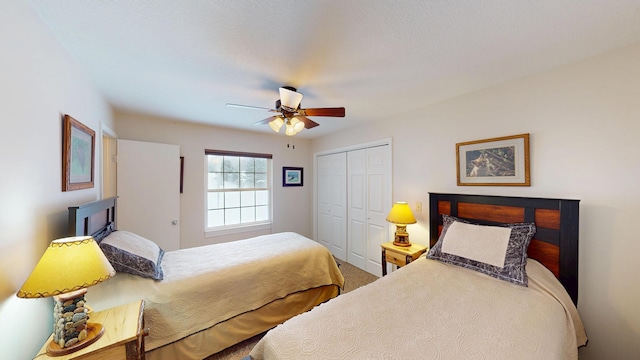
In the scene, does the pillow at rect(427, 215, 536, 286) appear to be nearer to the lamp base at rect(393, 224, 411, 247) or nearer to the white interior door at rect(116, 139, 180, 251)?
the lamp base at rect(393, 224, 411, 247)

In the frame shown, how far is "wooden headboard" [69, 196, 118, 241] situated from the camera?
133cm

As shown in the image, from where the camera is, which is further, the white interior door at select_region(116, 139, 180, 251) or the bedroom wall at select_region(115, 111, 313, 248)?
the bedroom wall at select_region(115, 111, 313, 248)

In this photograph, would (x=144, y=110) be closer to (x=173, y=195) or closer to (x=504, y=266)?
(x=173, y=195)

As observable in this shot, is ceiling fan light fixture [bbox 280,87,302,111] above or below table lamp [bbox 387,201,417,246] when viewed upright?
above

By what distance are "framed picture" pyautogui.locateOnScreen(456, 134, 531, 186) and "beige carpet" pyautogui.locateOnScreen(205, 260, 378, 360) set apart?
183 centimetres

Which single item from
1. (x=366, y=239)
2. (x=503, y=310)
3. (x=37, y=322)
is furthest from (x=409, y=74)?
(x=37, y=322)

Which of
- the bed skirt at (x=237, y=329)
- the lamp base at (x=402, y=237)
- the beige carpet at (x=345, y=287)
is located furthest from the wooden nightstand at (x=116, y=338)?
the lamp base at (x=402, y=237)

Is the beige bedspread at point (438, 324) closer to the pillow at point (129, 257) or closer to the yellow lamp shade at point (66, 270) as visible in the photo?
the yellow lamp shade at point (66, 270)

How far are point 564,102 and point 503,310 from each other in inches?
66.7

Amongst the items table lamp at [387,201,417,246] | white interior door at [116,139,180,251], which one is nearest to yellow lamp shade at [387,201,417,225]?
table lamp at [387,201,417,246]

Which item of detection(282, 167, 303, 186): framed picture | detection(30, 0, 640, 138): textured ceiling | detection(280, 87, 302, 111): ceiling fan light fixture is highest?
detection(30, 0, 640, 138): textured ceiling

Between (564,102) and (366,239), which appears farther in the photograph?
(366,239)

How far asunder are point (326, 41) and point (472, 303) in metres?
1.88

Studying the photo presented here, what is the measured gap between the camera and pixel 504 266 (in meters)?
1.68
